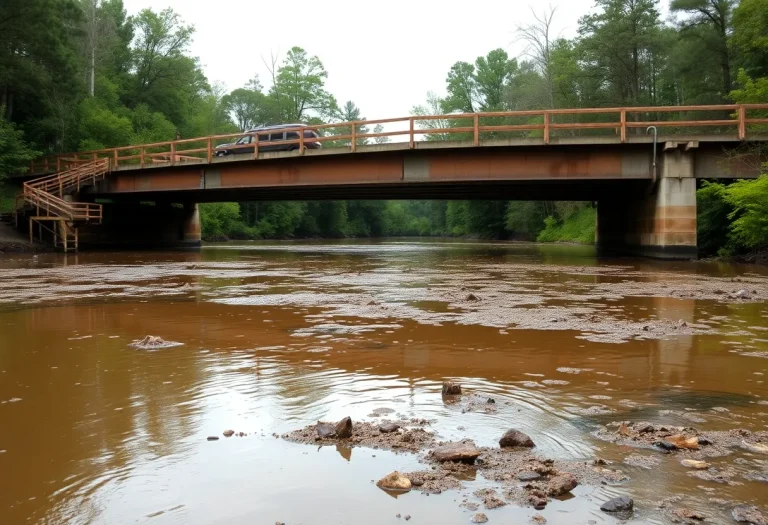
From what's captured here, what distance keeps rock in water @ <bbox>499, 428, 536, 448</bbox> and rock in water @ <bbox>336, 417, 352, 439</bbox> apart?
0.97 meters

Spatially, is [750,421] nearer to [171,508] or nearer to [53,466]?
[171,508]

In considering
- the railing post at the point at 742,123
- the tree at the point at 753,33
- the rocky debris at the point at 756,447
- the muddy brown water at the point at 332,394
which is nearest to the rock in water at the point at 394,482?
the muddy brown water at the point at 332,394

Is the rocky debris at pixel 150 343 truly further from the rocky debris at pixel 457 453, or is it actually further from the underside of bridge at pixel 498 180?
the underside of bridge at pixel 498 180

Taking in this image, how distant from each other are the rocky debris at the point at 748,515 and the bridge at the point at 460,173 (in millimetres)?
19943

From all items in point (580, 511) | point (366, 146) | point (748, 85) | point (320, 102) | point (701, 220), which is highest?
point (320, 102)

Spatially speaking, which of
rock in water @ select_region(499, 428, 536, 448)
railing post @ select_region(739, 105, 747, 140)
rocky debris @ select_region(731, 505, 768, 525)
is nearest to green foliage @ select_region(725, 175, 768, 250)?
railing post @ select_region(739, 105, 747, 140)

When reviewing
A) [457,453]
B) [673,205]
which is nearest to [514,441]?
[457,453]

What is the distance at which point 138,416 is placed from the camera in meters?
4.50

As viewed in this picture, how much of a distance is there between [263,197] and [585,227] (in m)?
28.8

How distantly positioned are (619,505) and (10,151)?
Answer: 4453 centimetres

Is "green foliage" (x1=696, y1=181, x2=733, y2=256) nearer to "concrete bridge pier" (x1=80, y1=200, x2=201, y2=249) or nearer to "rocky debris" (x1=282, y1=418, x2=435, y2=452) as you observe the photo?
"rocky debris" (x1=282, y1=418, x2=435, y2=452)

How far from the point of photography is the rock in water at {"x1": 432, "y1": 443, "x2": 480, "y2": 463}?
3531 millimetres

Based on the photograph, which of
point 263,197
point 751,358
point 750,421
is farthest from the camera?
point 263,197

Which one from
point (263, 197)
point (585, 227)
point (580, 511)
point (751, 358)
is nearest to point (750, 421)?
point (580, 511)
